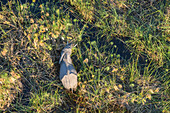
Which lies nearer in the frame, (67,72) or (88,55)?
(67,72)

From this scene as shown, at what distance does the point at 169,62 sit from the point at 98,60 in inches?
36.0

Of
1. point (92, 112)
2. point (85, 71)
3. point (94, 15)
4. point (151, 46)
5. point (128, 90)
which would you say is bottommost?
point (92, 112)

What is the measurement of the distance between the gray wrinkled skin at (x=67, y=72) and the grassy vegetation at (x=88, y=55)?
13 centimetres

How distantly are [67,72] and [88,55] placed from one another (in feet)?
1.59

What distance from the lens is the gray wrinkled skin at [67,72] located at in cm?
226

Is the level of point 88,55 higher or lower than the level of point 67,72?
higher

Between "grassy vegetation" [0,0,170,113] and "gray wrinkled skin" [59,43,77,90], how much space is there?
0.13 meters

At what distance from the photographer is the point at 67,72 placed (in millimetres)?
2271

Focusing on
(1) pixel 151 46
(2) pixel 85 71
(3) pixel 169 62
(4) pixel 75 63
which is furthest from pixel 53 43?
(3) pixel 169 62

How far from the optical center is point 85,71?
8.23ft

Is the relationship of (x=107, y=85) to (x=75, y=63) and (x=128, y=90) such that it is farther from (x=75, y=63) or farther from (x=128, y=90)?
(x=75, y=63)

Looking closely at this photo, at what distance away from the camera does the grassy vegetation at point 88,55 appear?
91.0 inches

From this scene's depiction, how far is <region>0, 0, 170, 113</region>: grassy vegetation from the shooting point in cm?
231

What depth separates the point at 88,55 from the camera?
2645 mm
